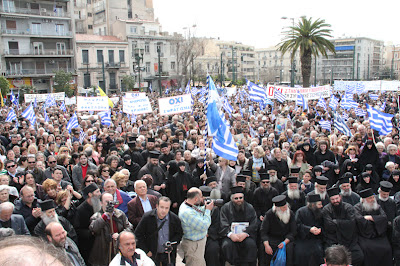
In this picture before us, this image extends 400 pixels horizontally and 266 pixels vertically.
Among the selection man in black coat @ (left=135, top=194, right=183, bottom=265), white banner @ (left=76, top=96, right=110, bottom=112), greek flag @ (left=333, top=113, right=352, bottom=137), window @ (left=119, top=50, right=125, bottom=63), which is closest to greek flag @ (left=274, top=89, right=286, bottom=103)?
greek flag @ (left=333, top=113, right=352, bottom=137)

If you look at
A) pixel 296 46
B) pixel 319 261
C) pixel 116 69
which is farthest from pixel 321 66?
pixel 319 261

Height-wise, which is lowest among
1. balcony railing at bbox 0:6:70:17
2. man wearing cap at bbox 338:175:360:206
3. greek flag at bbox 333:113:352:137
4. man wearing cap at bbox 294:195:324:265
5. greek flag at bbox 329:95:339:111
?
man wearing cap at bbox 294:195:324:265

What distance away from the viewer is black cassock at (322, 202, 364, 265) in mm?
6125

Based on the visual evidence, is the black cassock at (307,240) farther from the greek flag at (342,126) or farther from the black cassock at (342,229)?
the greek flag at (342,126)

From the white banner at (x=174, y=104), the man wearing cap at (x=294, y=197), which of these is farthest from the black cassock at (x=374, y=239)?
the white banner at (x=174, y=104)

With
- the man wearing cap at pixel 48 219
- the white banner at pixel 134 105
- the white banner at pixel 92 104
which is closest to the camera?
the man wearing cap at pixel 48 219

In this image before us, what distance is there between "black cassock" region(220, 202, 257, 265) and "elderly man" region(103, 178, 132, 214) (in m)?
1.76

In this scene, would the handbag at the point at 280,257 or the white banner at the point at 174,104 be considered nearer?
the handbag at the point at 280,257

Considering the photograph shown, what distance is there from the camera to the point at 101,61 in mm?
60188

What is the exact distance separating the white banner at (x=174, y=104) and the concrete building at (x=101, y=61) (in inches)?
1705

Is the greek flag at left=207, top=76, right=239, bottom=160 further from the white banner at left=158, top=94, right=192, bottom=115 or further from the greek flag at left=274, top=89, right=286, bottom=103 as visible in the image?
the greek flag at left=274, top=89, right=286, bottom=103

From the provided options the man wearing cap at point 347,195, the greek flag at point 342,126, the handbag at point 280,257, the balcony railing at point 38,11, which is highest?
the balcony railing at point 38,11

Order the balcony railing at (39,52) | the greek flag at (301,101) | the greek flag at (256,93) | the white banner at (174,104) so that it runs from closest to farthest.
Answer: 1. the white banner at (174,104)
2. the greek flag at (301,101)
3. the greek flag at (256,93)
4. the balcony railing at (39,52)

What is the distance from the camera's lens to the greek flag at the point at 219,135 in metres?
7.67
